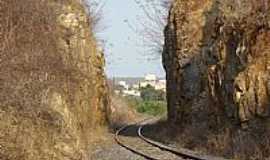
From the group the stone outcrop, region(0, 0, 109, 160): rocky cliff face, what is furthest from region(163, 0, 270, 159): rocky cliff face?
region(0, 0, 109, 160): rocky cliff face

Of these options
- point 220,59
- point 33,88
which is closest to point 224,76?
point 220,59

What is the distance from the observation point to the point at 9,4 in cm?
1758

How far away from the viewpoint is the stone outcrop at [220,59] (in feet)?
71.7

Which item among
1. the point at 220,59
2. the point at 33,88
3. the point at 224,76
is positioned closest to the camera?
the point at 33,88

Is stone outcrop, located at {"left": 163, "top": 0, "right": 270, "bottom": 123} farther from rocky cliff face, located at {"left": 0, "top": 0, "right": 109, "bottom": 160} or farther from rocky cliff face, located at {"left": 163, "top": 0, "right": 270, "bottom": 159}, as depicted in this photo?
rocky cliff face, located at {"left": 0, "top": 0, "right": 109, "bottom": 160}

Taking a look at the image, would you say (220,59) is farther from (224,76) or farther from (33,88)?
(33,88)

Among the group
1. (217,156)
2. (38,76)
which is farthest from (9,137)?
(217,156)

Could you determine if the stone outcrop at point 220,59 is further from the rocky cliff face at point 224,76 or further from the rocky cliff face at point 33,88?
the rocky cliff face at point 33,88

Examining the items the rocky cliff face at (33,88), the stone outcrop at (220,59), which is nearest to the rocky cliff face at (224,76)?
the stone outcrop at (220,59)

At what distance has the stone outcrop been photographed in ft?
71.7

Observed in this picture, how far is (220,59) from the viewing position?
87.2 ft

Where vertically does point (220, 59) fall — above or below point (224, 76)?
above

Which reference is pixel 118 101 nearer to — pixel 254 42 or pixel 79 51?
pixel 79 51

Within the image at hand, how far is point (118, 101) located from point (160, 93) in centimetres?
4587
